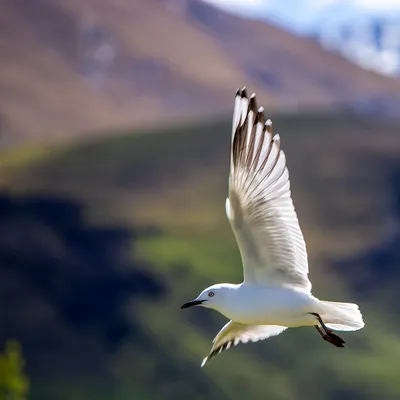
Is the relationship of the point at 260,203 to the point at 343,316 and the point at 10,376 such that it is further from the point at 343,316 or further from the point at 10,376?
the point at 10,376

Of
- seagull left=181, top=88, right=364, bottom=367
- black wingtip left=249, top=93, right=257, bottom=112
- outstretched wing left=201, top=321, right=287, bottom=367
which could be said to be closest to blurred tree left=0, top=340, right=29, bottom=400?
outstretched wing left=201, top=321, right=287, bottom=367

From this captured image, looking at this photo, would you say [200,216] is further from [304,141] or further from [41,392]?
[41,392]

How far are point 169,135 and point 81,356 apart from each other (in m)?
42.4

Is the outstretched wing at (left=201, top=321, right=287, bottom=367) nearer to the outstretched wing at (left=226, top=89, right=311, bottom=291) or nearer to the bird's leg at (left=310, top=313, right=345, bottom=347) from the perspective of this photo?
the bird's leg at (left=310, top=313, right=345, bottom=347)

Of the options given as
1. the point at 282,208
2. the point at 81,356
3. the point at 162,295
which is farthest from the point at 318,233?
the point at 282,208

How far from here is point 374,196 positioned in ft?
309

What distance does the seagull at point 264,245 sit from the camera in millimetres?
13523

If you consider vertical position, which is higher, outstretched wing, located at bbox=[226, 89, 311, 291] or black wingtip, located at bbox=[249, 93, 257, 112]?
black wingtip, located at bbox=[249, 93, 257, 112]

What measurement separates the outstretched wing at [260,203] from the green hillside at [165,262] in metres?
51.3

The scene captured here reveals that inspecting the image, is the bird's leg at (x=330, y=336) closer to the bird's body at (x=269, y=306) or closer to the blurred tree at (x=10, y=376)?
the bird's body at (x=269, y=306)

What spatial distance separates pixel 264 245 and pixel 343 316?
3.91ft

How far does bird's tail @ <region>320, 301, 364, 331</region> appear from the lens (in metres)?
14.1

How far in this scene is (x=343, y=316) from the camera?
1414 cm

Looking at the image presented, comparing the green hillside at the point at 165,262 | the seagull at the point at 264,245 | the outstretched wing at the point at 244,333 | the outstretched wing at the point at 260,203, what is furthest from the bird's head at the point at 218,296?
the green hillside at the point at 165,262
